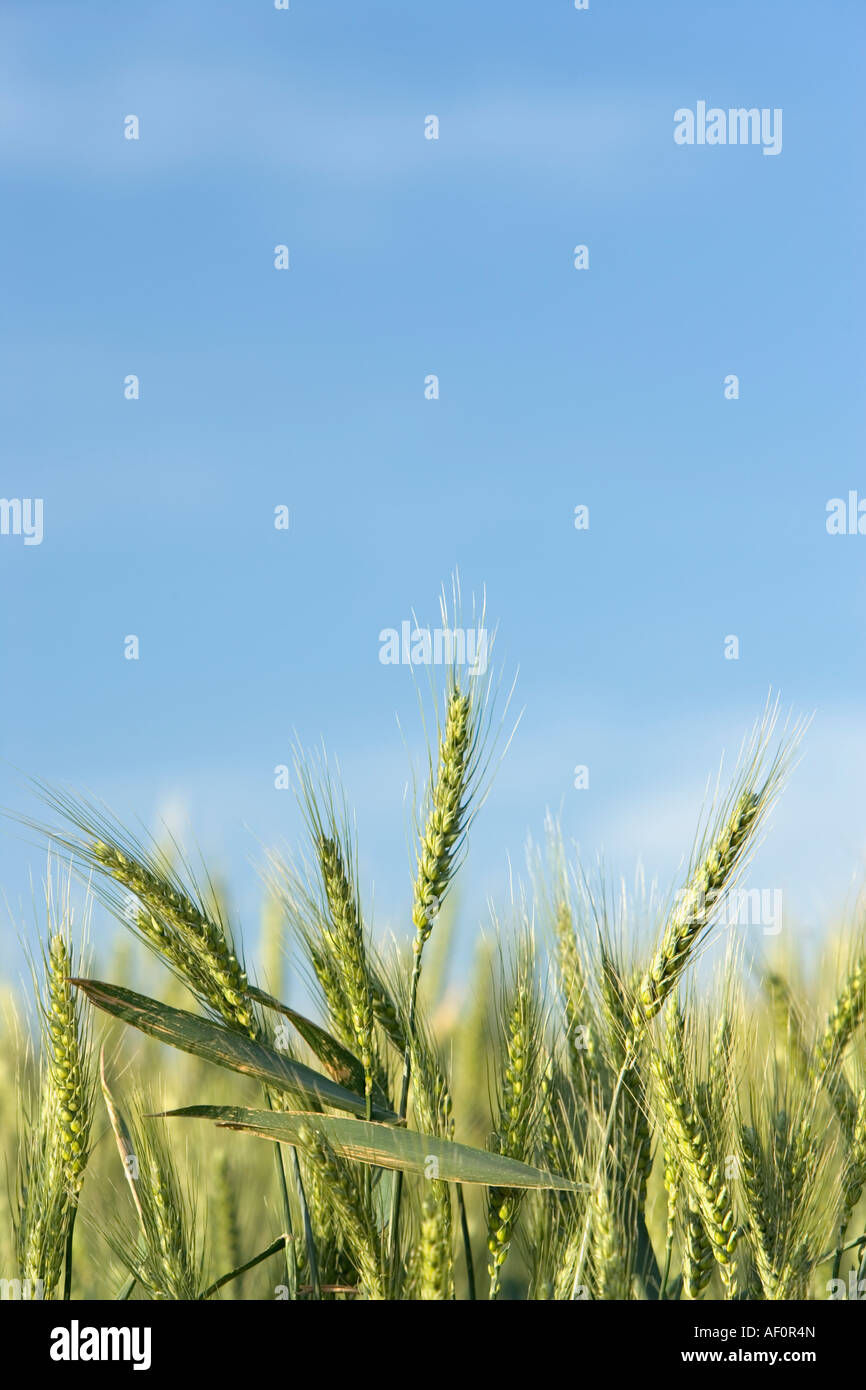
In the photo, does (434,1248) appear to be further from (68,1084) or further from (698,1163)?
(68,1084)

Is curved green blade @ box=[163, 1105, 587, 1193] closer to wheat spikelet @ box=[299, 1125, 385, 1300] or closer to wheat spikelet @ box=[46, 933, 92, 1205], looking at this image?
wheat spikelet @ box=[299, 1125, 385, 1300]

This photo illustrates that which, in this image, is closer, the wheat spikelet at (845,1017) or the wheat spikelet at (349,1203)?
the wheat spikelet at (349,1203)

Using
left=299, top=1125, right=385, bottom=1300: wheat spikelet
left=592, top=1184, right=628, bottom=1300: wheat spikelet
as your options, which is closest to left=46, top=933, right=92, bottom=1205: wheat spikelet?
left=299, top=1125, right=385, bottom=1300: wheat spikelet

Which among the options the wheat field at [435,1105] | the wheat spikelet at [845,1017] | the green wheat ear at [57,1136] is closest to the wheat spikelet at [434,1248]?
the wheat field at [435,1105]

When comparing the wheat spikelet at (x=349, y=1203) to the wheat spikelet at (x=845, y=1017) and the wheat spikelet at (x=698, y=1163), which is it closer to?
the wheat spikelet at (x=698, y=1163)

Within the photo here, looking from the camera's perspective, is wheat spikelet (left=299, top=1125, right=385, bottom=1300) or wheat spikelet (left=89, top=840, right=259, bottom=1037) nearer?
wheat spikelet (left=299, top=1125, right=385, bottom=1300)

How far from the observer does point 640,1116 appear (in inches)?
65.5

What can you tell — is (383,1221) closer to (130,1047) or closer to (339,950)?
(339,950)

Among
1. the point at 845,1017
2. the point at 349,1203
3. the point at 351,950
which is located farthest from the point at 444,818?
the point at 845,1017

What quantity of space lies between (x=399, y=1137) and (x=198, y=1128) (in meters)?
0.88

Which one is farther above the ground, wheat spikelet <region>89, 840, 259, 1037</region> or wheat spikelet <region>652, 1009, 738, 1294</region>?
wheat spikelet <region>89, 840, 259, 1037</region>

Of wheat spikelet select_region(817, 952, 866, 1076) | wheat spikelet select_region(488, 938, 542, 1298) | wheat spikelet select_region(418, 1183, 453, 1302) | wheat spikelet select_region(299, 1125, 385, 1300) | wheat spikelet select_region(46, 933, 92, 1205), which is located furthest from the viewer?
wheat spikelet select_region(817, 952, 866, 1076)
